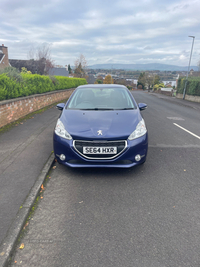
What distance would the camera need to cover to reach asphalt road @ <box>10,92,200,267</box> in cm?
224

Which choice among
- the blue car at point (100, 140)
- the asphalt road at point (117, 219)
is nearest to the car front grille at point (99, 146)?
the blue car at point (100, 140)

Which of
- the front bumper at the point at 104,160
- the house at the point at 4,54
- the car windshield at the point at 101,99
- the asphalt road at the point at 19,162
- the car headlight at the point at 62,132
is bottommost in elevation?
the asphalt road at the point at 19,162

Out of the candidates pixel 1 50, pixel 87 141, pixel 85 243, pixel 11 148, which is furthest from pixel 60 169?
pixel 1 50

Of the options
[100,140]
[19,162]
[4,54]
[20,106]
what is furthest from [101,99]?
[4,54]

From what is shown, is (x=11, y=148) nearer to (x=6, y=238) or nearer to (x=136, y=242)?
(x=6, y=238)

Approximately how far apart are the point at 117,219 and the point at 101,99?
3158mm

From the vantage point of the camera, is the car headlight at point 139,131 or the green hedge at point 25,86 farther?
the green hedge at point 25,86

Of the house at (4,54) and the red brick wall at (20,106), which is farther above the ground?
the house at (4,54)

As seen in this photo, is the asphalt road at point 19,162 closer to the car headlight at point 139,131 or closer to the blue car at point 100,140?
the blue car at point 100,140

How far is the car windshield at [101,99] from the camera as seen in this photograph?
5.00 metres

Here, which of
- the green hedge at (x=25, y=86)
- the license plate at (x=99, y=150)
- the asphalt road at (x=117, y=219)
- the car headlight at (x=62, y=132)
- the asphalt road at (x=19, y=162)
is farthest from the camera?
the green hedge at (x=25, y=86)

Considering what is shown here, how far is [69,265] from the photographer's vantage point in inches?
83.7

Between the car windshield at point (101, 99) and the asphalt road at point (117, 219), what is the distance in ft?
4.87

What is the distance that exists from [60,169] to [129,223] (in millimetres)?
2014
